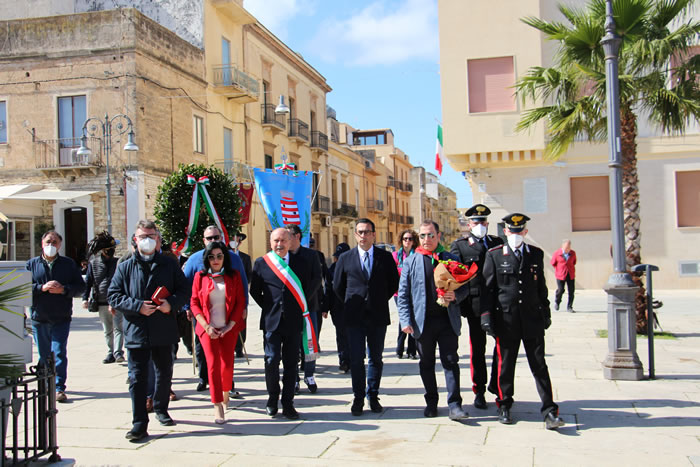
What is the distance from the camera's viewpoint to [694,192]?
1989 centimetres

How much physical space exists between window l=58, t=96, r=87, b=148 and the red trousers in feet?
63.5

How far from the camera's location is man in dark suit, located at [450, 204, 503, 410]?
5953 millimetres

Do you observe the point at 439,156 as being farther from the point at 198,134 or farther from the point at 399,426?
the point at 399,426

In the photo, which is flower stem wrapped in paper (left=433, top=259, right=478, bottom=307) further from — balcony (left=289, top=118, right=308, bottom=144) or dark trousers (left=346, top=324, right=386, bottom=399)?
balcony (left=289, top=118, right=308, bottom=144)

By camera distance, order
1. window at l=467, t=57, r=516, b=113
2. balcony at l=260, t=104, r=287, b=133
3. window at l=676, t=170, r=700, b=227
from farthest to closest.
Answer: balcony at l=260, t=104, r=287, b=133, window at l=676, t=170, r=700, b=227, window at l=467, t=57, r=516, b=113

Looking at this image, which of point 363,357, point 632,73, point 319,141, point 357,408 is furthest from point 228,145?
point 357,408

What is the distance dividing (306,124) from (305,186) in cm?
2736

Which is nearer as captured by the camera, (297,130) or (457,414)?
(457,414)

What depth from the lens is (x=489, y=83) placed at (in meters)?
19.8

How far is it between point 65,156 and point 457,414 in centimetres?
2091

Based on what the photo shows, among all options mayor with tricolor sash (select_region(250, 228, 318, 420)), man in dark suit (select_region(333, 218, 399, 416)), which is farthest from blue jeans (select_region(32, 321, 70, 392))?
man in dark suit (select_region(333, 218, 399, 416))

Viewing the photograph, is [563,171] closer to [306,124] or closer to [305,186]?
[305,186]

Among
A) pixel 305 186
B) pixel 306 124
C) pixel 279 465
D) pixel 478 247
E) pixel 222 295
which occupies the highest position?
pixel 306 124

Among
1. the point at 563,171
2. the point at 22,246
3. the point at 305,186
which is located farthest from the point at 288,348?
the point at 22,246
